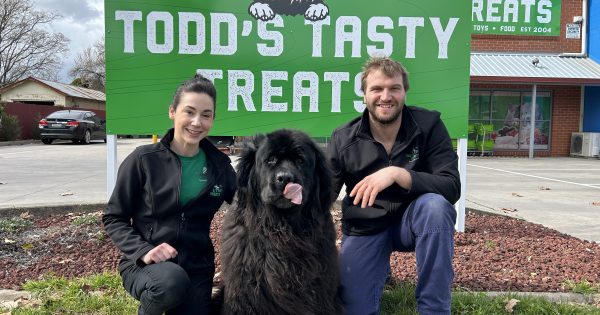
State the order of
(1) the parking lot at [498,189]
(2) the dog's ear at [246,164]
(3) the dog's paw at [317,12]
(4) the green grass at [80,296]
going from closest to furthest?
(2) the dog's ear at [246,164] < (4) the green grass at [80,296] < (3) the dog's paw at [317,12] < (1) the parking lot at [498,189]

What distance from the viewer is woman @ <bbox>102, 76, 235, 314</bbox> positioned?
2.80 m

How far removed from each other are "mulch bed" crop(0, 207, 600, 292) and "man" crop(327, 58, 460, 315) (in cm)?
76

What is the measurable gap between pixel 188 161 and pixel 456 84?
3.42 metres

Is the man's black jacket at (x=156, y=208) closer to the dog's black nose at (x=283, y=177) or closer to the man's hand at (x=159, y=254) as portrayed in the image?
the man's hand at (x=159, y=254)

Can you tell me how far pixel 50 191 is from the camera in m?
8.60

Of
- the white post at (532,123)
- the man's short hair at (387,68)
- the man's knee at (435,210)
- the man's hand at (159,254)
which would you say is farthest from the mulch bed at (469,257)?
the white post at (532,123)

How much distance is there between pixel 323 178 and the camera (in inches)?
117

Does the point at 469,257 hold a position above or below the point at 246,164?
below

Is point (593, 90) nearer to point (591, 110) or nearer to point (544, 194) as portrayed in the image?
point (591, 110)

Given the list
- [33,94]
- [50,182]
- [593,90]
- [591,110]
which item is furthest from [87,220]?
[33,94]

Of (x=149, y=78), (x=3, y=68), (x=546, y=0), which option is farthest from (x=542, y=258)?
(x=3, y=68)

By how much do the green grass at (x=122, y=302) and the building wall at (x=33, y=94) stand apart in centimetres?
4555

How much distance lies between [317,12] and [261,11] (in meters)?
0.62

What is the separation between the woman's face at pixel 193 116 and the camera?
296 cm
